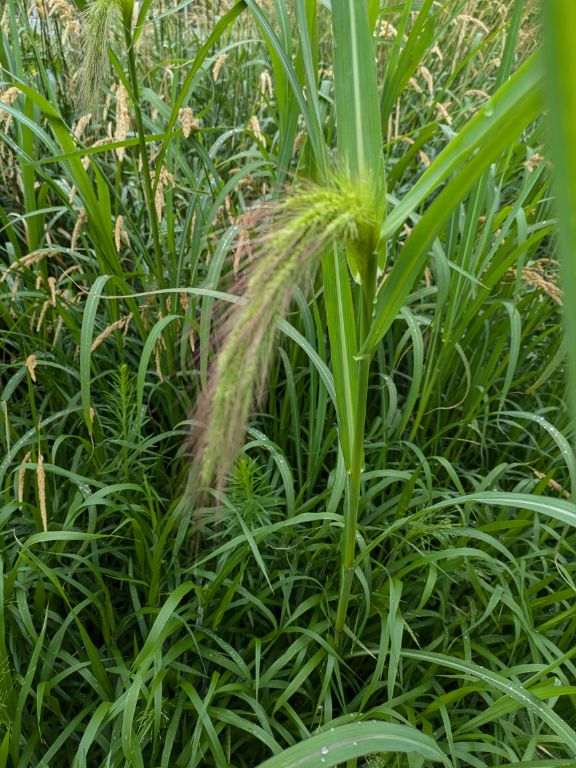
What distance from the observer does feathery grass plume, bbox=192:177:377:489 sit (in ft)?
1.73

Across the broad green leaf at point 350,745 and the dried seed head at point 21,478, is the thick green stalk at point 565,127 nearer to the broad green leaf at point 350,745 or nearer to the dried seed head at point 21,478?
the broad green leaf at point 350,745

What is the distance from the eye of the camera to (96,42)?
3.29 feet

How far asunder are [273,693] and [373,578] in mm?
248

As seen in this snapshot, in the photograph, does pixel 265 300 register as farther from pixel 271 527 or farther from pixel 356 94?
pixel 271 527

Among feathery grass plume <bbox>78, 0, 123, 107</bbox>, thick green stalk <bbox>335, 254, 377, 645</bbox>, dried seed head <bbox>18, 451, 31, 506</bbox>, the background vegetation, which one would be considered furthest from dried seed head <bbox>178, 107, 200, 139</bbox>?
dried seed head <bbox>18, 451, 31, 506</bbox>

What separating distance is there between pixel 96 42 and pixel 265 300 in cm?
70

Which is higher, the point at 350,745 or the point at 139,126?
the point at 139,126

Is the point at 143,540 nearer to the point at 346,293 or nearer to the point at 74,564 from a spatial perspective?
the point at 74,564

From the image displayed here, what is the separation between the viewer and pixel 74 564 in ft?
3.74

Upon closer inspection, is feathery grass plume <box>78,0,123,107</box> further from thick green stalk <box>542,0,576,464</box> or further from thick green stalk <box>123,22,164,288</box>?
thick green stalk <box>542,0,576,464</box>

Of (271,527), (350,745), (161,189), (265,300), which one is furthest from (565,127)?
(161,189)

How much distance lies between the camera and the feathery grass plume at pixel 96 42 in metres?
0.99

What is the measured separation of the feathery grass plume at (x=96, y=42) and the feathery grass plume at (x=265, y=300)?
0.58 metres

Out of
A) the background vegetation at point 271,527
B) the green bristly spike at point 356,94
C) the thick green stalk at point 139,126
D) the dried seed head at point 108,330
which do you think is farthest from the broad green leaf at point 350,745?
the thick green stalk at point 139,126
